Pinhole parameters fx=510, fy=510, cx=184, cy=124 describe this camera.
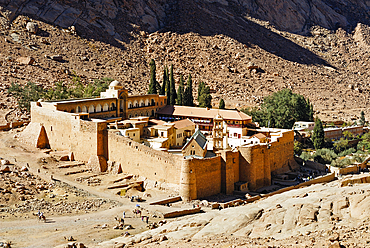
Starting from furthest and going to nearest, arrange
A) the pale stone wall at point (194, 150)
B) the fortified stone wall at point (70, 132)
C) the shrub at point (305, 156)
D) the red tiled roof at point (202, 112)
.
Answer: the shrub at point (305, 156)
the red tiled roof at point (202, 112)
the fortified stone wall at point (70, 132)
the pale stone wall at point (194, 150)

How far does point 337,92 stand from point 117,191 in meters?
59.5

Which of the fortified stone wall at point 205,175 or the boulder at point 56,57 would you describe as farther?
the boulder at point 56,57

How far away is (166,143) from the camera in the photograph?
44.1 m

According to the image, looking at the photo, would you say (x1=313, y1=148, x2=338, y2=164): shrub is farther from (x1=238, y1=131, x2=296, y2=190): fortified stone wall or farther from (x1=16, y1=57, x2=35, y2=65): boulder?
(x1=16, y1=57, x2=35, y2=65): boulder

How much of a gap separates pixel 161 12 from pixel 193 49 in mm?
14923

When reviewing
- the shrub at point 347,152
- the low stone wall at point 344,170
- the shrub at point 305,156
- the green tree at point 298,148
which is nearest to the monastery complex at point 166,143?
the low stone wall at point 344,170

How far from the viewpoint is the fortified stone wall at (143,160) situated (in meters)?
36.1

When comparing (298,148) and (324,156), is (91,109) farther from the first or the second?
(324,156)

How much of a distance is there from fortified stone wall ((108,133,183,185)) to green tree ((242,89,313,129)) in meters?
20.2

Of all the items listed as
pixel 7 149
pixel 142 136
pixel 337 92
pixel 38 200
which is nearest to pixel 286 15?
pixel 337 92

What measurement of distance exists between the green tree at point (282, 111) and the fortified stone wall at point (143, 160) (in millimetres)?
20166

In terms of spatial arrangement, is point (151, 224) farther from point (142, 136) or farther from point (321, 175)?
A: point (321, 175)

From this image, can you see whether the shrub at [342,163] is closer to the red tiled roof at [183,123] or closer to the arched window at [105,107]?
the red tiled roof at [183,123]

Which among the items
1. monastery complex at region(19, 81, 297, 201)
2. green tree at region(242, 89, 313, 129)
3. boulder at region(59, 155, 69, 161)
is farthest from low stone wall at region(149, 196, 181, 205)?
green tree at region(242, 89, 313, 129)
